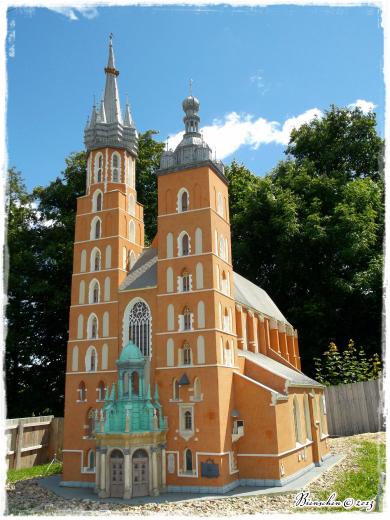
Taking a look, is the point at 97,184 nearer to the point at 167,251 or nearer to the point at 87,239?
the point at 87,239

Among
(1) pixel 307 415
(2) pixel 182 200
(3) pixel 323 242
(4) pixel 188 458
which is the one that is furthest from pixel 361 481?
(3) pixel 323 242

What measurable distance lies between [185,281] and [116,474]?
933cm

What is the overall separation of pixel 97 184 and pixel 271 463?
17.5 meters

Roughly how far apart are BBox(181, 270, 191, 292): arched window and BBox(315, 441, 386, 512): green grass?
35.2ft

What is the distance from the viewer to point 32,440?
29688mm

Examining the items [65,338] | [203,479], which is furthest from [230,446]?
[65,338]

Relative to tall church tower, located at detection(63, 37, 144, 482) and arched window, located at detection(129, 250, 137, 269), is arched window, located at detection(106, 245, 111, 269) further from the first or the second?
arched window, located at detection(129, 250, 137, 269)

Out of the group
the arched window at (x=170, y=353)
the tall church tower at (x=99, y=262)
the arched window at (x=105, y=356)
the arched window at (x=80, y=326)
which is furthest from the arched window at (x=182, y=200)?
the arched window at (x=105, y=356)

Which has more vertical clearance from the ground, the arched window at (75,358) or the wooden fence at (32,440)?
the arched window at (75,358)

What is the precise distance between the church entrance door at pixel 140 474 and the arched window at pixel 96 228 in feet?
39.6

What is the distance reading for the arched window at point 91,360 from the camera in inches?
989

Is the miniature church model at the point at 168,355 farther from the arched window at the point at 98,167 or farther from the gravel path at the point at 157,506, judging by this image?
the gravel path at the point at 157,506

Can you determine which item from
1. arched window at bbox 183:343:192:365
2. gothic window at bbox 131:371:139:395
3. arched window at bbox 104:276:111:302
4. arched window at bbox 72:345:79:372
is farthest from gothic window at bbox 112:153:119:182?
gothic window at bbox 131:371:139:395

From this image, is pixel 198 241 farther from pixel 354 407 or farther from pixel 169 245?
pixel 354 407
